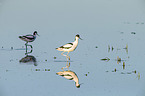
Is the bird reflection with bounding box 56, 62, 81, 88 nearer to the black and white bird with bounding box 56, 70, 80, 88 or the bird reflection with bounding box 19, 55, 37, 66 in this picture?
the black and white bird with bounding box 56, 70, 80, 88

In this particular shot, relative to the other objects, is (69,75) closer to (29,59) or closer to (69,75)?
(69,75)

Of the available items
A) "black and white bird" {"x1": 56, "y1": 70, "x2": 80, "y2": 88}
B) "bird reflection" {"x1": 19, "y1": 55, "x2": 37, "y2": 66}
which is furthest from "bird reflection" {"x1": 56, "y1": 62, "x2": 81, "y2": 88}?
"bird reflection" {"x1": 19, "y1": 55, "x2": 37, "y2": 66}

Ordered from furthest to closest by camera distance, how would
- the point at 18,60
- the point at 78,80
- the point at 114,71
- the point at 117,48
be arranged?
the point at 117,48, the point at 18,60, the point at 114,71, the point at 78,80

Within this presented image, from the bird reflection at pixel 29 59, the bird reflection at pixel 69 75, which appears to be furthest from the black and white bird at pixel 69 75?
the bird reflection at pixel 29 59

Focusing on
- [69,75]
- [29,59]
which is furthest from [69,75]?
[29,59]

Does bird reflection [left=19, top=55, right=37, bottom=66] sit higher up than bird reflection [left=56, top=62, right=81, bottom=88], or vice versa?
bird reflection [left=19, top=55, right=37, bottom=66]

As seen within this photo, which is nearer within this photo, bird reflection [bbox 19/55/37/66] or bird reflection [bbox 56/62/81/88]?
bird reflection [bbox 56/62/81/88]

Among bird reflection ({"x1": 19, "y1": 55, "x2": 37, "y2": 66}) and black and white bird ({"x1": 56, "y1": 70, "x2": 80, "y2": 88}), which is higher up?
bird reflection ({"x1": 19, "y1": 55, "x2": 37, "y2": 66})

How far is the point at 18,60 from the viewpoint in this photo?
12.9 metres

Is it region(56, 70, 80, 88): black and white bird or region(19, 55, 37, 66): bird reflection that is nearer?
region(56, 70, 80, 88): black and white bird

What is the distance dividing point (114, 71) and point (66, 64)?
1.77 m

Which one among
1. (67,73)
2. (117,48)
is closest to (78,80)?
(67,73)

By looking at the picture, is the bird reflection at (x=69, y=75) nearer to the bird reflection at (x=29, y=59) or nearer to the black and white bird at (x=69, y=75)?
the black and white bird at (x=69, y=75)

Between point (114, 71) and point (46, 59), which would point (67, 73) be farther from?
point (46, 59)
